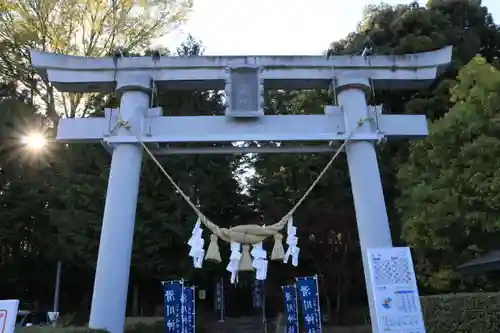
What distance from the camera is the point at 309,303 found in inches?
515

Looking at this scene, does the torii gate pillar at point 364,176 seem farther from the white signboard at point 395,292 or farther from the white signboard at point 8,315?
the white signboard at point 8,315

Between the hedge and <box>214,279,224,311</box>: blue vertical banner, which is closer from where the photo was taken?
the hedge

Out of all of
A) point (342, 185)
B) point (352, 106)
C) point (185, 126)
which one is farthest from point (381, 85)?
point (342, 185)

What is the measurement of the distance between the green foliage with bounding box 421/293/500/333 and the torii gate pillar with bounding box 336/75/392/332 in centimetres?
118

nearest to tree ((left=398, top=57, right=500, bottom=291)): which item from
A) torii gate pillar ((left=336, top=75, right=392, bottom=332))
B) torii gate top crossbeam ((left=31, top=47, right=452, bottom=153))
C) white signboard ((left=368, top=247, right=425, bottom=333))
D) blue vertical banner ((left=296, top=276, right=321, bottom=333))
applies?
blue vertical banner ((left=296, top=276, right=321, bottom=333))

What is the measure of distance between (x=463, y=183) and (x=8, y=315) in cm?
913

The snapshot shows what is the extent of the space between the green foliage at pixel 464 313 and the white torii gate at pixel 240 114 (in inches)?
53.7

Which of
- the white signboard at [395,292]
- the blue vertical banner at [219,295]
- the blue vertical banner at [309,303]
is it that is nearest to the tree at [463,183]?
the blue vertical banner at [309,303]

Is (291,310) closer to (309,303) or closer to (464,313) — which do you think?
(309,303)

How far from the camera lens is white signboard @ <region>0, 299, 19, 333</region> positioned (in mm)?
4324

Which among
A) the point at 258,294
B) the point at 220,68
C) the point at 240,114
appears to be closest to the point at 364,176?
the point at 240,114

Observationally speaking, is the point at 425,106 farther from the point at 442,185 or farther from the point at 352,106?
the point at 352,106

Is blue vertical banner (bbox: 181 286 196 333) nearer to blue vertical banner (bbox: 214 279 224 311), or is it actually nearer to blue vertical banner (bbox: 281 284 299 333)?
blue vertical banner (bbox: 281 284 299 333)

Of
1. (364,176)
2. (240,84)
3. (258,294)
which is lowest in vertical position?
(258,294)
